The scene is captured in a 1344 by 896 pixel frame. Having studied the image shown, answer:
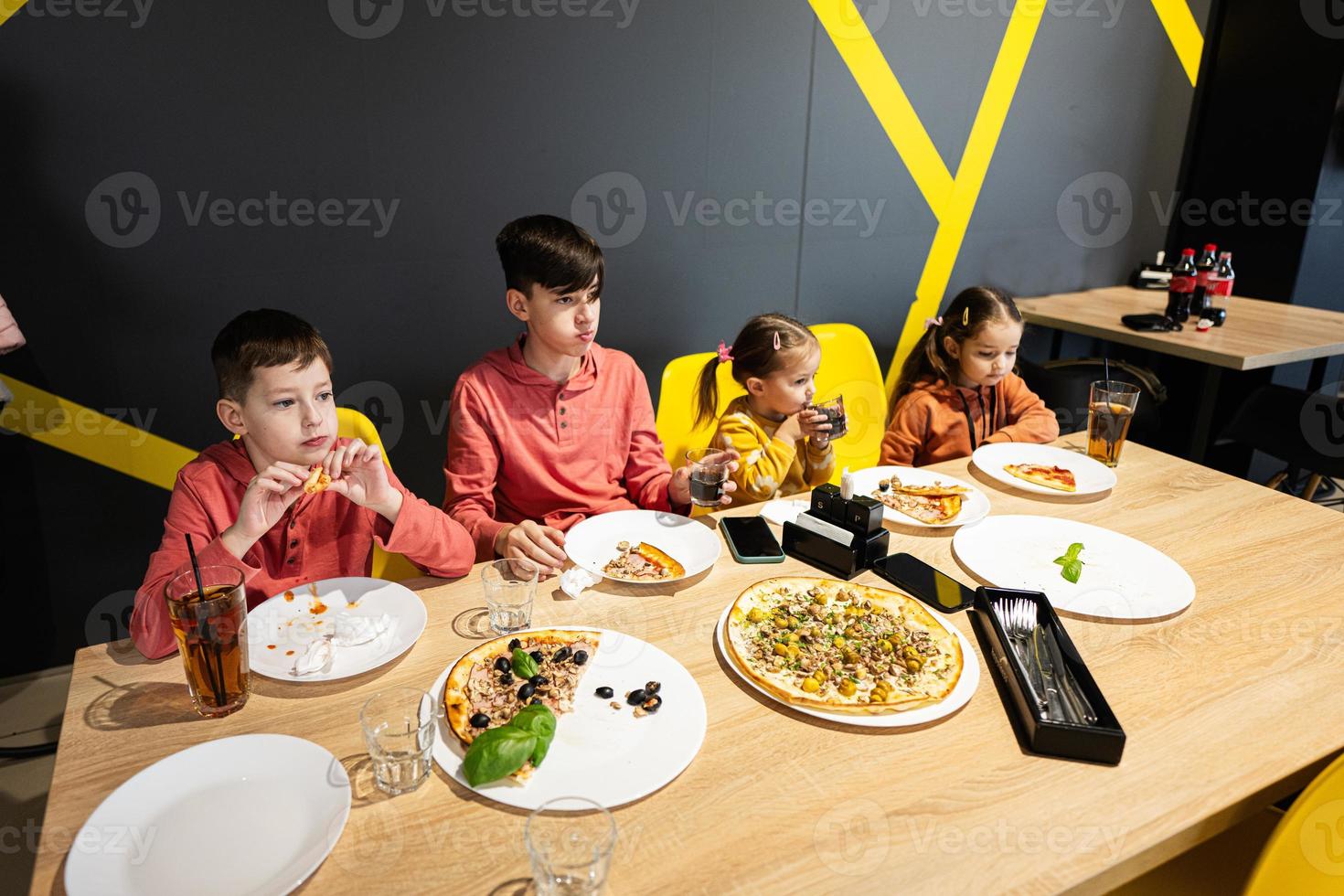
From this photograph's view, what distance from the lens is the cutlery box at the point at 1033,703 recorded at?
1.09 meters

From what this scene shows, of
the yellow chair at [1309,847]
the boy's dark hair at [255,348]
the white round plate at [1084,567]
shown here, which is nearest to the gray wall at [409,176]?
the boy's dark hair at [255,348]

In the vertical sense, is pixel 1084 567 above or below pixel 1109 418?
below

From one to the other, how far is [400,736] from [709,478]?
0.84 metres

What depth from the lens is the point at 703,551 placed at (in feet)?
5.26

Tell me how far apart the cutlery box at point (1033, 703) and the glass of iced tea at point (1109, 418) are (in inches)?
35.2

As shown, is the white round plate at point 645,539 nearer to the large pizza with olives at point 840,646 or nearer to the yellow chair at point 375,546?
the large pizza with olives at point 840,646

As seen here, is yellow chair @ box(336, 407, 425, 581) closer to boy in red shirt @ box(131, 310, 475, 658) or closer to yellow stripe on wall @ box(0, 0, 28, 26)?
boy in red shirt @ box(131, 310, 475, 658)

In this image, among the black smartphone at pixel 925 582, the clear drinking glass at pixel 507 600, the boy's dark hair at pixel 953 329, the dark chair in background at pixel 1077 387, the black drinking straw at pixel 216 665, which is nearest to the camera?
the black drinking straw at pixel 216 665

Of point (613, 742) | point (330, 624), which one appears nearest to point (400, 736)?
point (613, 742)

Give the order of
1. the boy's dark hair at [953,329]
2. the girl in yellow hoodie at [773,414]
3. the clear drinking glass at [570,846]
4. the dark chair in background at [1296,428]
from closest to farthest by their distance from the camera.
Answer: the clear drinking glass at [570,846]
the girl in yellow hoodie at [773,414]
the boy's dark hair at [953,329]
the dark chair in background at [1296,428]

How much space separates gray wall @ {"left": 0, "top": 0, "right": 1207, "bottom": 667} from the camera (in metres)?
2.26

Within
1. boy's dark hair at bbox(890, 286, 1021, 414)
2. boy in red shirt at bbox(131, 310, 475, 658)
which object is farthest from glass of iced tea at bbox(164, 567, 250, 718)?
boy's dark hair at bbox(890, 286, 1021, 414)

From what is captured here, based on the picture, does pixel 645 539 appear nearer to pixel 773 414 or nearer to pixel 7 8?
pixel 773 414

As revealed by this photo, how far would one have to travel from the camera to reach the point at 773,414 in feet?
7.92
